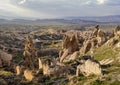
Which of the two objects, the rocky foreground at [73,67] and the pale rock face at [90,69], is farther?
the pale rock face at [90,69]

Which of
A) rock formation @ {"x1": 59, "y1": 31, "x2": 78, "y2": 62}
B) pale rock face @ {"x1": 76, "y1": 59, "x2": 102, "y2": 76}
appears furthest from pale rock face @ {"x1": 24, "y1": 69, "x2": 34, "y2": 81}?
rock formation @ {"x1": 59, "y1": 31, "x2": 78, "y2": 62}

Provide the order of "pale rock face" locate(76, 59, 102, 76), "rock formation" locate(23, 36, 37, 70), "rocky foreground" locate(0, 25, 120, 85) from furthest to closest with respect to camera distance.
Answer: "rock formation" locate(23, 36, 37, 70), "pale rock face" locate(76, 59, 102, 76), "rocky foreground" locate(0, 25, 120, 85)

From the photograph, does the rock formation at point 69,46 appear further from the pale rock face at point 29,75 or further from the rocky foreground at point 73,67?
the pale rock face at point 29,75

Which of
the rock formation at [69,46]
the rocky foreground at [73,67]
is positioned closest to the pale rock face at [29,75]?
the rocky foreground at [73,67]

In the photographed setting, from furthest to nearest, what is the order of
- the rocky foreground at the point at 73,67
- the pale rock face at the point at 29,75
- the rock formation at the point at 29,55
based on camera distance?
the rock formation at the point at 29,55 < the pale rock face at the point at 29,75 < the rocky foreground at the point at 73,67

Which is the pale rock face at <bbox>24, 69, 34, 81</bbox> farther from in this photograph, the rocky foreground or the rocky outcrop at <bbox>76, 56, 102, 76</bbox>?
the rocky outcrop at <bbox>76, 56, 102, 76</bbox>

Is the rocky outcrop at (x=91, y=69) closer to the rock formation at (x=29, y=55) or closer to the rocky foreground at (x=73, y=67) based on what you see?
the rocky foreground at (x=73, y=67)

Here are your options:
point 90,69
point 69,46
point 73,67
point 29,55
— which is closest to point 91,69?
point 90,69

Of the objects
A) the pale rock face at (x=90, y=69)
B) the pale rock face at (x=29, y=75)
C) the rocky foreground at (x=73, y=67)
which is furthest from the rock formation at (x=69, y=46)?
the pale rock face at (x=90, y=69)

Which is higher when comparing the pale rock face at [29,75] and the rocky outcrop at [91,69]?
the rocky outcrop at [91,69]

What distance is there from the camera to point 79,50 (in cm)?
14975

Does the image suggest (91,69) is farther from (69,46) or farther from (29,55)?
(69,46)

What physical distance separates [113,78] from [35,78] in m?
32.4

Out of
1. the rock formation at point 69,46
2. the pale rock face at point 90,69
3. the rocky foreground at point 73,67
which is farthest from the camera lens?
the rock formation at point 69,46
